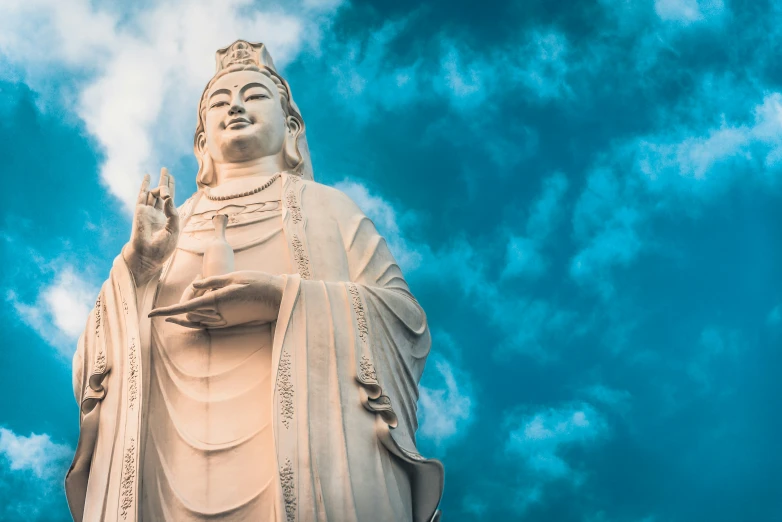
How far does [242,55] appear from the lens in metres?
12.1

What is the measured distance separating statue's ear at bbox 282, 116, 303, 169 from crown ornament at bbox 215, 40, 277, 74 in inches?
24.6

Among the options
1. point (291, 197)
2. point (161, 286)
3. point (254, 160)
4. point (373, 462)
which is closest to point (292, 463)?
point (373, 462)

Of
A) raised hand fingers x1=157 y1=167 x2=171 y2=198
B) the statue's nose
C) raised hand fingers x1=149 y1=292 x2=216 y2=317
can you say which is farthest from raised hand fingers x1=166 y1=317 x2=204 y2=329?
the statue's nose

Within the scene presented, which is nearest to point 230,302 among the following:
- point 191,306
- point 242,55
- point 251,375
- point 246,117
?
point 191,306

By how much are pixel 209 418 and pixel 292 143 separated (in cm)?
378

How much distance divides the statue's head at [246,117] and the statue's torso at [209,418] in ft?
5.18

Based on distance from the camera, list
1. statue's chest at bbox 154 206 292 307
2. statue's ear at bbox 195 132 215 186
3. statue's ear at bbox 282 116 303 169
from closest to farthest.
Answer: statue's chest at bbox 154 206 292 307, statue's ear at bbox 195 132 215 186, statue's ear at bbox 282 116 303 169

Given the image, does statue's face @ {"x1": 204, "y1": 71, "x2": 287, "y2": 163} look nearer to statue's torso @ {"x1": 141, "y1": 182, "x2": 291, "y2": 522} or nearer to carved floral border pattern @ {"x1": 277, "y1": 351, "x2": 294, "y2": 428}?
statue's torso @ {"x1": 141, "y1": 182, "x2": 291, "y2": 522}

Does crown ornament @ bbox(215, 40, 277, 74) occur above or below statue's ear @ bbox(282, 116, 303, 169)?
above

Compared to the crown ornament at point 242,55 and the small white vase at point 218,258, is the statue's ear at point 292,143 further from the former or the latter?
the small white vase at point 218,258

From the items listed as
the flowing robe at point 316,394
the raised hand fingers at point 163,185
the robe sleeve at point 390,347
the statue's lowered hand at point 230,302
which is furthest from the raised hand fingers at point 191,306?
the robe sleeve at point 390,347

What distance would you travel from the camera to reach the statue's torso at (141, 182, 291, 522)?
8.41 m

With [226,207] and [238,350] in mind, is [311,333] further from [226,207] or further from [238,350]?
[226,207]

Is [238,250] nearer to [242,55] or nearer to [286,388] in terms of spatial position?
[286,388]
